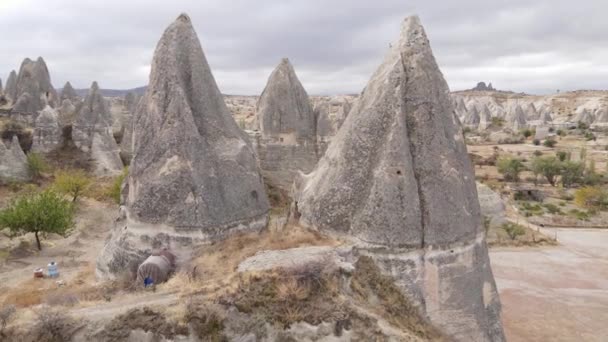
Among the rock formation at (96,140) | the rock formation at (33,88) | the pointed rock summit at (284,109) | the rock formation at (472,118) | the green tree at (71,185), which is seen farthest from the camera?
the rock formation at (472,118)

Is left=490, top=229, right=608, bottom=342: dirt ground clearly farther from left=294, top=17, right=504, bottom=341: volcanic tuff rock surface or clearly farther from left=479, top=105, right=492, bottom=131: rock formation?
left=479, top=105, right=492, bottom=131: rock formation

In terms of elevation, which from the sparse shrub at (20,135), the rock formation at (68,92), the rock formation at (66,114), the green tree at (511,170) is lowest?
the green tree at (511,170)

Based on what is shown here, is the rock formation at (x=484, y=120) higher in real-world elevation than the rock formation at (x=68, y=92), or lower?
lower

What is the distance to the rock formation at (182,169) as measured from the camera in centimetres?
1078

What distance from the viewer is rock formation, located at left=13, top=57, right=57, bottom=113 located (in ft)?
124

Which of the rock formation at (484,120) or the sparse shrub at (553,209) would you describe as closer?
the sparse shrub at (553,209)

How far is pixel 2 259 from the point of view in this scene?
18062 millimetres

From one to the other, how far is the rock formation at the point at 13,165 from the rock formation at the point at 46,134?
3457mm

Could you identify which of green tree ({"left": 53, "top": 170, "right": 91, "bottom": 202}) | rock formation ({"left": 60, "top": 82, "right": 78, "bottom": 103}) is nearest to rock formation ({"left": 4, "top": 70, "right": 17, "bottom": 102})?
rock formation ({"left": 60, "top": 82, "right": 78, "bottom": 103})

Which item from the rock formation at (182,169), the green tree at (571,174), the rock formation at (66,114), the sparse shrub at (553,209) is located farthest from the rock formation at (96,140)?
the green tree at (571,174)

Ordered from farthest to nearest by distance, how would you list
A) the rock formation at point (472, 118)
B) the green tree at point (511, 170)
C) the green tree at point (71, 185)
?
the rock formation at point (472, 118), the green tree at point (511, 170), the green tree at point (71, 185)

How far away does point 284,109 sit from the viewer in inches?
949

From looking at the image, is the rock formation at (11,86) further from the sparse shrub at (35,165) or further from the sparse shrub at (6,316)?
the sparse shrub at (6,316)

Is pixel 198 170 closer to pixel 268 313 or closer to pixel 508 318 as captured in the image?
pixel 268 313
